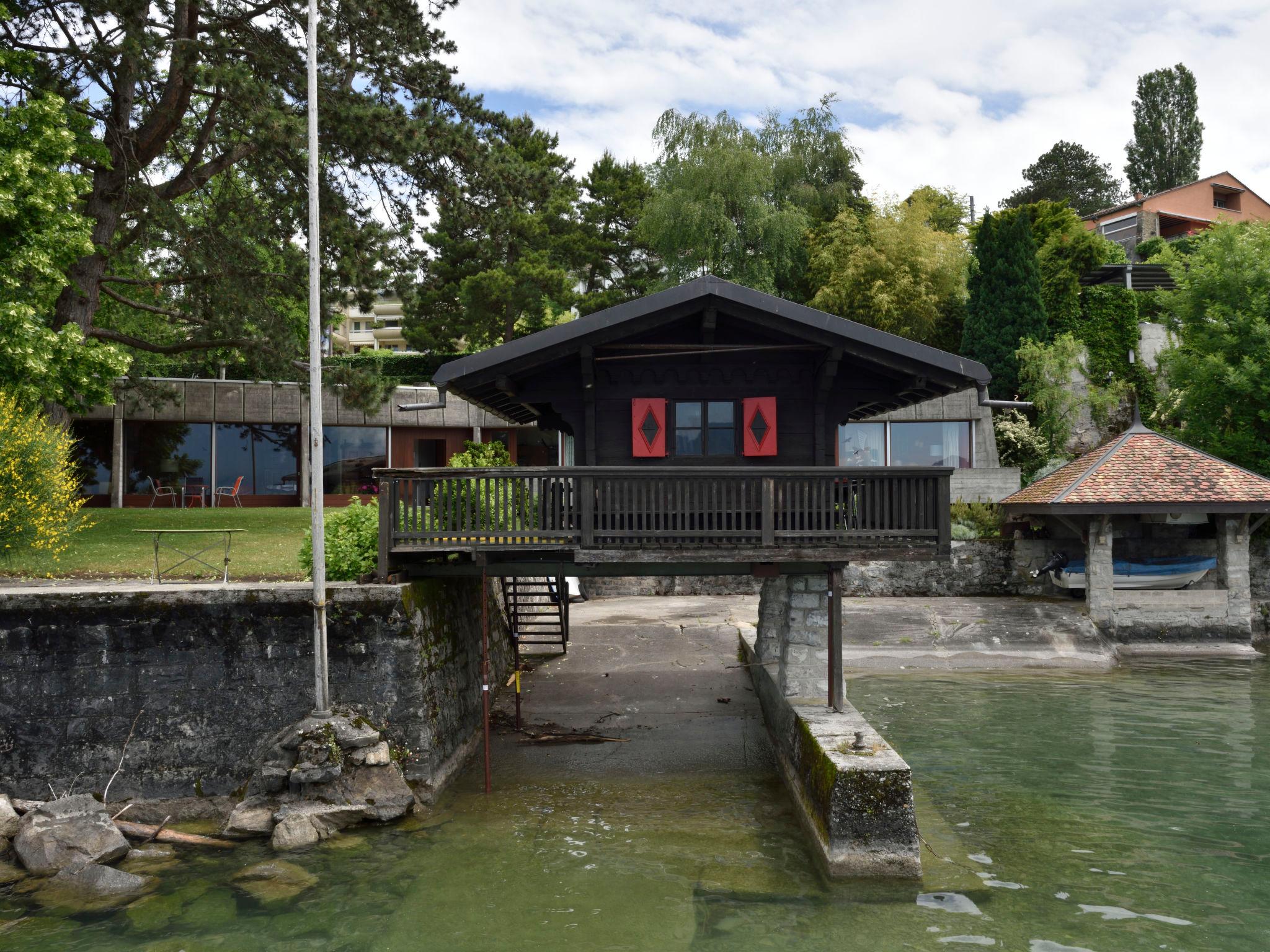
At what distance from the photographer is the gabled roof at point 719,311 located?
40.8ft

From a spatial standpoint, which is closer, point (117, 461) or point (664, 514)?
point (664, 514)

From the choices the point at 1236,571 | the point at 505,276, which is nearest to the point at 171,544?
the point at 505,276

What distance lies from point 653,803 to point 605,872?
7.14 feet

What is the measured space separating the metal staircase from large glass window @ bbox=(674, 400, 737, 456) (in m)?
5.05

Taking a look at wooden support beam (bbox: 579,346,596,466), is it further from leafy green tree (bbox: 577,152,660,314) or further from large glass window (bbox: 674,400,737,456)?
leafy green tree (bbox: 577,152,660,314)

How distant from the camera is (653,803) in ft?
39.9

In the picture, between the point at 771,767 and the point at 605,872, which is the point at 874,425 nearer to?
the point at 771,767

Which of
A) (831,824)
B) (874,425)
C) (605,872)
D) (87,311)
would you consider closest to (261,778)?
(605,872)

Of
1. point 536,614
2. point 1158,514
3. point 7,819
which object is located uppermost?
Result: point 1158,514

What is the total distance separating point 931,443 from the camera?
32219 mm

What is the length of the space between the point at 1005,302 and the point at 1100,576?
43.2 feet

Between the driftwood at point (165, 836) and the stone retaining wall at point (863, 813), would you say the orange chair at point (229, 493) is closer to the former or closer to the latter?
the driftwood at point (165, 836)

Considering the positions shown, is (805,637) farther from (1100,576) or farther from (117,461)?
(117,461)

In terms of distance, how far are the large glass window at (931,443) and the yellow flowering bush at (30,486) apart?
24.4m
